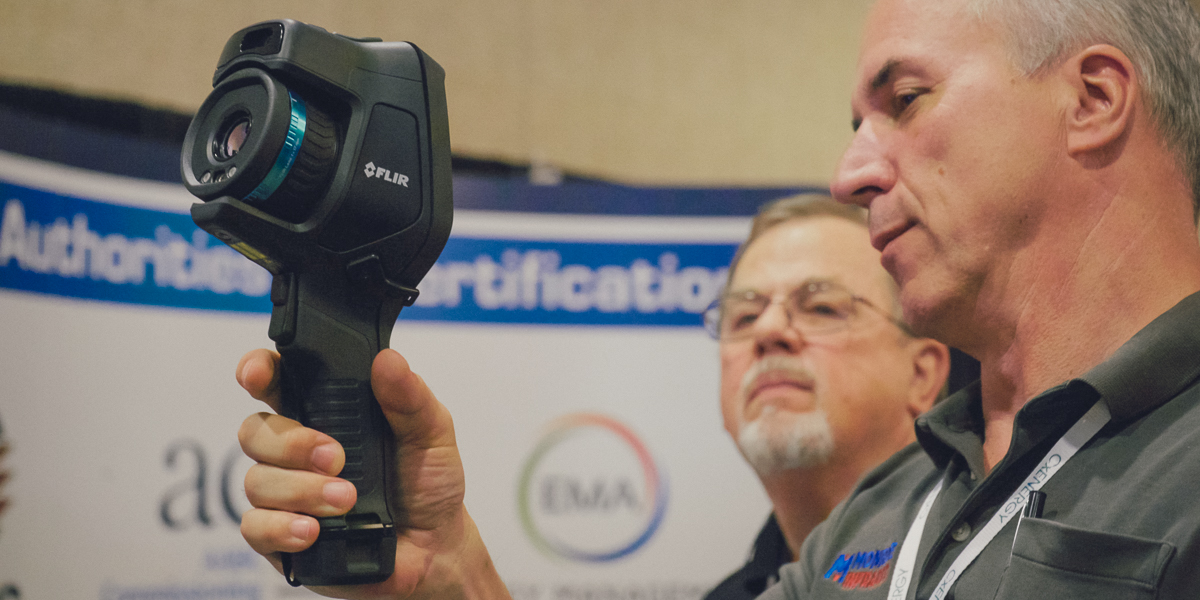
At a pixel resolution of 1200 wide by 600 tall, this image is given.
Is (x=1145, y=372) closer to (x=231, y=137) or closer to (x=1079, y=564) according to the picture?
(x=1079, y=564)

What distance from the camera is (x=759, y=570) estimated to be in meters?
2.11

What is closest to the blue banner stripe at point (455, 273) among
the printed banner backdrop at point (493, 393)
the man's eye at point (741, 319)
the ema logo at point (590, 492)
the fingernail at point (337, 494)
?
the printed banner backdrop at point (493, 393)

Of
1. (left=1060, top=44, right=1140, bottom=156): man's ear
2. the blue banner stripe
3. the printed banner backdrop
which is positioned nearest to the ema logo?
the printed banner backdrop

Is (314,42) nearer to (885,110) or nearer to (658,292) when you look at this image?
(885,110)

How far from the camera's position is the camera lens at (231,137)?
2.89 feet

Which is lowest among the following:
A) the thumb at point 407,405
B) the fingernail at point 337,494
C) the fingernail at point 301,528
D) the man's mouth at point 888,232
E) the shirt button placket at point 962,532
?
the fingernail at point 301,528

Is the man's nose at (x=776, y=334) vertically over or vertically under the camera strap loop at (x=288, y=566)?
over

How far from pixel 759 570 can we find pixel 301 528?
4.72 ft

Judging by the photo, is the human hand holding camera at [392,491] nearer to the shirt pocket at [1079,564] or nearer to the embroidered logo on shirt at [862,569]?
the embroidered logo on shirt at [862,569]

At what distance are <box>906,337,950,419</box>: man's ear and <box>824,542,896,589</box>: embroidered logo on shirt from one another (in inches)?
43.2

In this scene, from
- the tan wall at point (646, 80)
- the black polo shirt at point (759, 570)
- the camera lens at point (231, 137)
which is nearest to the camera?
the camera lens at point (231, 137)

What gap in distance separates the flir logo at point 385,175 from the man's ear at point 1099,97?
0.74 metres

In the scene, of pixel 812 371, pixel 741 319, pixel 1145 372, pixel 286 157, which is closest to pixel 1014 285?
pixel 1145 372

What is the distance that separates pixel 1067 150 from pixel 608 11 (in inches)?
129
